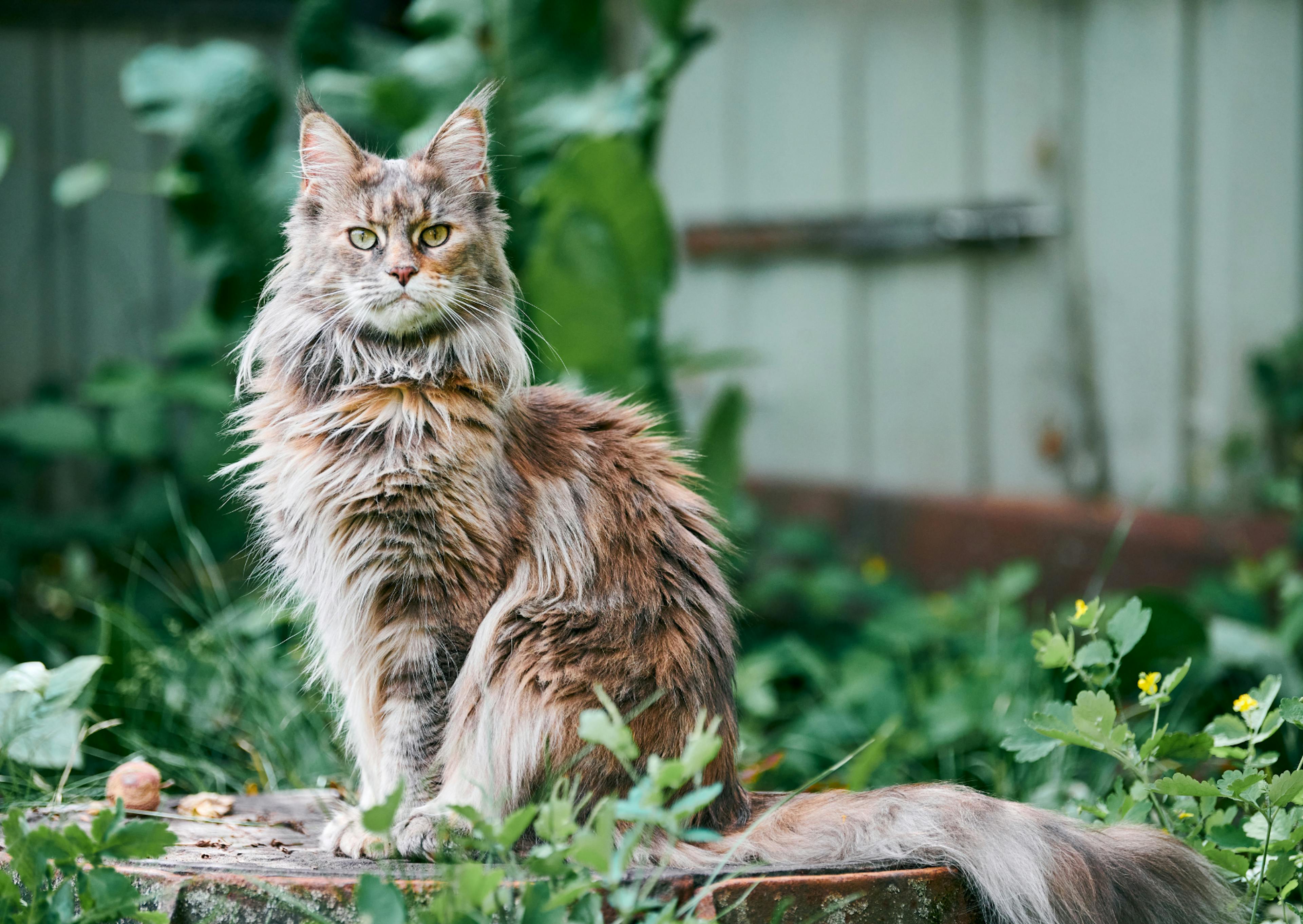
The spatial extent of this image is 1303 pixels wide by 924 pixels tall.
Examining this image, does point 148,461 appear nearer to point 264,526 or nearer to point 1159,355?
point 264,526

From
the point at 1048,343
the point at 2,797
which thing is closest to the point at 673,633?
the point at 2,797

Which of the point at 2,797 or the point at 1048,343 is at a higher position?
the point at 1048,343

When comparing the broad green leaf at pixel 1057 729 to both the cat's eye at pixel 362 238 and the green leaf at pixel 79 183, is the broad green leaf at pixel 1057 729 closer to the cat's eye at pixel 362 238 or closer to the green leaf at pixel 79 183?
the cat's eye at pixel 362 238

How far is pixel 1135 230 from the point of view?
4.39 meters

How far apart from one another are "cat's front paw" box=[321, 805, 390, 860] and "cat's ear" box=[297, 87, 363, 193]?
116cm

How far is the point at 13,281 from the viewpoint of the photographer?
4895 millimetres

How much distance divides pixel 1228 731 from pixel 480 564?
4.41 ft

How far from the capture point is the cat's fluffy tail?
5.71 feet

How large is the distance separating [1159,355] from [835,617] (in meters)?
1.59

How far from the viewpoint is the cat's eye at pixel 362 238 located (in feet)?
6.86

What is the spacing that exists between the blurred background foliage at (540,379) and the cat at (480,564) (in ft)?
2.85

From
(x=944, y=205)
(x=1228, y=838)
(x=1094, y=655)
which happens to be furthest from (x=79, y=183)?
(x=1228, y=838)

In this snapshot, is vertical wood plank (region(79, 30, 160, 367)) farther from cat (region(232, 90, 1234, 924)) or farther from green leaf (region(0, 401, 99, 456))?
cat (region(232, 90, 1234, 924))

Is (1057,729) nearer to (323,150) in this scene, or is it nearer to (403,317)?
(403,317)
